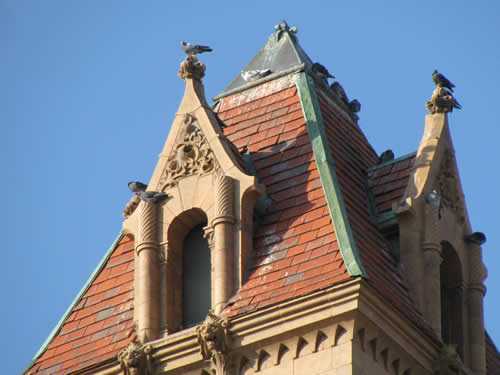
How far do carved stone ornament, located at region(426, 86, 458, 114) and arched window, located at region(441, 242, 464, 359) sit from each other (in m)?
3.55

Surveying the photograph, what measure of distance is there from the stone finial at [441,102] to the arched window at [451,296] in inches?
140

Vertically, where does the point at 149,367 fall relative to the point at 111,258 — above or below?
below

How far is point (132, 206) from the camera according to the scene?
52938 mm

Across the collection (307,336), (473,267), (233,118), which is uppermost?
(233,118)

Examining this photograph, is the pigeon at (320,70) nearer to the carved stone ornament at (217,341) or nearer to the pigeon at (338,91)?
the pigeon at (338,91)

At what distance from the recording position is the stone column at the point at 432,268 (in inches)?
1975

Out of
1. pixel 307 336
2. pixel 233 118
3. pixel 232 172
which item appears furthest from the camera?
pixel 233 118

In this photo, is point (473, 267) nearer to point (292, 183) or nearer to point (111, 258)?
point (292, 183)

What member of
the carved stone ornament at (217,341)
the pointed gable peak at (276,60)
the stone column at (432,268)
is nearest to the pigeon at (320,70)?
the pointed gable peak at (276,60)

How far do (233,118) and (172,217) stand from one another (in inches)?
188

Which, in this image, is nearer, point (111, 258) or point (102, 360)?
point (102, 360)

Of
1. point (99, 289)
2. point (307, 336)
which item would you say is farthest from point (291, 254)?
point (99, 289)

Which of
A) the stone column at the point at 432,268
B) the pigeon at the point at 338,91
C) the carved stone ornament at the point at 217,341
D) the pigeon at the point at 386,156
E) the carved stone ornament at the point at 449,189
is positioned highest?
the pigeon at the point at 338,91

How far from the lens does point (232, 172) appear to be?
51312 mm
